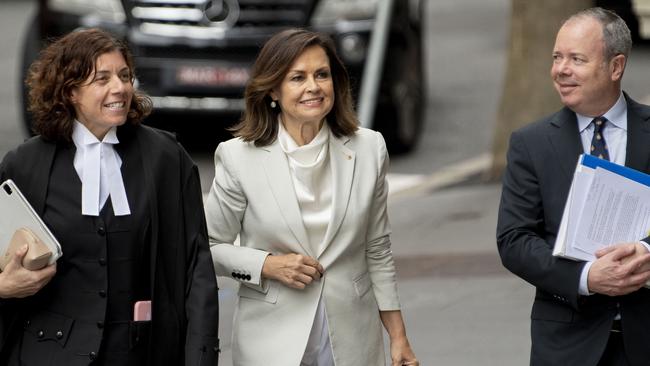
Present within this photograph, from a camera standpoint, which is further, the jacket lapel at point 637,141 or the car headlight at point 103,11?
the car headlight at point 103,11

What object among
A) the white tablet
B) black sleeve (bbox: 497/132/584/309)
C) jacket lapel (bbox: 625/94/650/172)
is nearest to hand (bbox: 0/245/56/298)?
the white tablet

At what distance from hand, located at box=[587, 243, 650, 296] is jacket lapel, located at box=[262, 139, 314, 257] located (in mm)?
903

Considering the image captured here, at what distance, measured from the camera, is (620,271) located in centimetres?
424

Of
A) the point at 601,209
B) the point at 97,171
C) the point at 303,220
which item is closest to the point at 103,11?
the point at 303,220

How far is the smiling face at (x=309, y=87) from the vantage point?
15.1 ft

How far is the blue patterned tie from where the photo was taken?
14.6 feet

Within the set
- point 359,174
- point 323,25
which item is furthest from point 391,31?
point 359,174

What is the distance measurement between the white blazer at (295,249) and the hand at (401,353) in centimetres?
8

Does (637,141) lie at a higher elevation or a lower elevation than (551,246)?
higher

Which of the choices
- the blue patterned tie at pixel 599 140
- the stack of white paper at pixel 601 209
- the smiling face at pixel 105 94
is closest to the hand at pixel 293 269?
the smiling face at pixel 105 94

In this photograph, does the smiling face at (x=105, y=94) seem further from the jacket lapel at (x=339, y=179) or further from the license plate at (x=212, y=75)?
the license plate at (x=212, y=75)

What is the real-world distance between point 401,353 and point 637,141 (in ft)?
3.26

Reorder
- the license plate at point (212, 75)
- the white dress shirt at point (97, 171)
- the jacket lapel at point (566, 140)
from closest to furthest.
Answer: the white dress shirt at point (97, 171)
the jacket lapel at point (566, 140)
the license plate at point (212, 75)

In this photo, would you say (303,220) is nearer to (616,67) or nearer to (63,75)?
(63,75)
